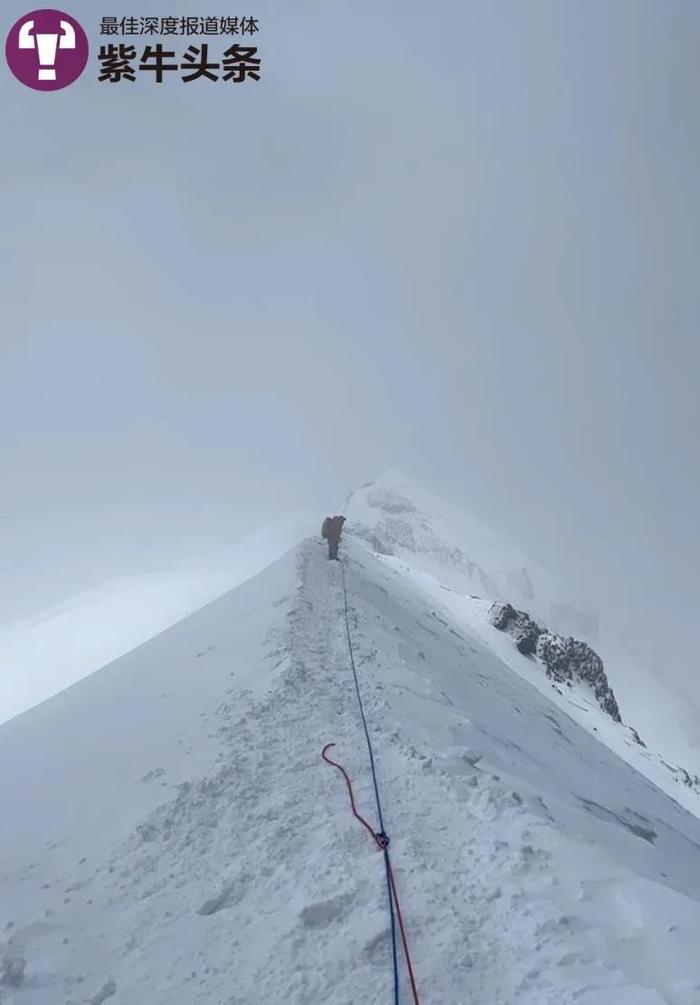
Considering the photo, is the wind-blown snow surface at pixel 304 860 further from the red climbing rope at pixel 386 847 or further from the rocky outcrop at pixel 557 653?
the rocky outcrop at pixel 557 653

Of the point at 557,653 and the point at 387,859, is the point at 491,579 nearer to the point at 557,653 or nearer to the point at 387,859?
the point at 557,653

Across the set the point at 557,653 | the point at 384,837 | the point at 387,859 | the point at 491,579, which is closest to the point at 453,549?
the point at 491,579

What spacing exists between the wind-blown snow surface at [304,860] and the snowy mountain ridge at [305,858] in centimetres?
3

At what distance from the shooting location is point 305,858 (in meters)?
6.69

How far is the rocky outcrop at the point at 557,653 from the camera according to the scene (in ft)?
104

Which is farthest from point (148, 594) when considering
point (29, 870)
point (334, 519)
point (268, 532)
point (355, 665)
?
point (29, 870)

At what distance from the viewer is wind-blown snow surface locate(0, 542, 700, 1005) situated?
209 inches

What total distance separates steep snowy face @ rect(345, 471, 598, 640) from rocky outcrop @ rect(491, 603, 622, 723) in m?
19.5

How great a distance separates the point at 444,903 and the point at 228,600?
603 inches

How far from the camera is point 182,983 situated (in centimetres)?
535

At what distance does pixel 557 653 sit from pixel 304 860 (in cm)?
2906

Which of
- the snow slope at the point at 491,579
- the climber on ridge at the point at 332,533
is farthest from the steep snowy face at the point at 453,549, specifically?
the climber on ridge at the point at 332,533

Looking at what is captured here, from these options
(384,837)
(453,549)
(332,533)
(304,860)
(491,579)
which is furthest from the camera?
(453,549)

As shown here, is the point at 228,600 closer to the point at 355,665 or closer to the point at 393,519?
the point at 355,665
